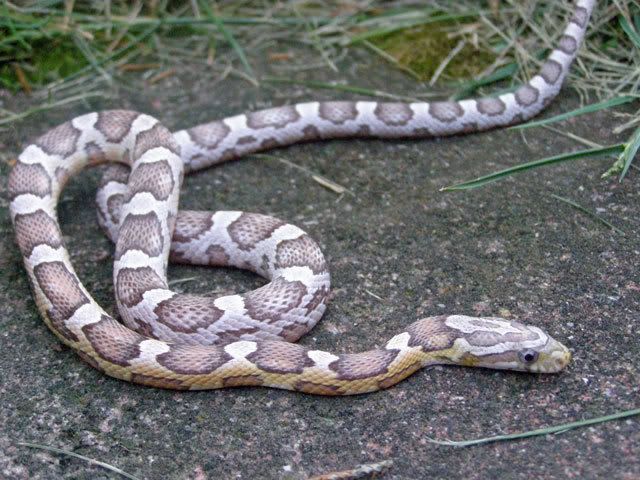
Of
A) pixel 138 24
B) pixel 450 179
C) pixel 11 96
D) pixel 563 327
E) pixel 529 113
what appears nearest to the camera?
pixel 563 327

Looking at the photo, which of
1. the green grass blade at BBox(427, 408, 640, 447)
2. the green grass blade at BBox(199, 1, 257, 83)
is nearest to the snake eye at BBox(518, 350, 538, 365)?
the green grass blade at BBox(427, 408, 640, 447)

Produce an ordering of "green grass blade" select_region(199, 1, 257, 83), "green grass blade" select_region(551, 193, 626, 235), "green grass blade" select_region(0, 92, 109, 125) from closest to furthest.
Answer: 1. "green grass blade" select_region(551, 193, 626, 235)
2. "green grass blade" select_region(0, 92, 109, 125)
3. "green grass blade" select_region(199, 1, 257, 83)

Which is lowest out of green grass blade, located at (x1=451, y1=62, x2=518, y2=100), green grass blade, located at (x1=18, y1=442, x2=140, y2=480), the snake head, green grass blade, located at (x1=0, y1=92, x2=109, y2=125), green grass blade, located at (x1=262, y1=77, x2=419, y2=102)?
green grass blade, located at (x1=18, y1=442, x2=140, y2=480)

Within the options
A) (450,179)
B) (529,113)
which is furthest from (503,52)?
(450,179)

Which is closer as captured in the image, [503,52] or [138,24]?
[503,52]

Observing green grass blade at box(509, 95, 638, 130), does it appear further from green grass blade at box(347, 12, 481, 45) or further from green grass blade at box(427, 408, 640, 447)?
green grass blade at box(427, 408, 640, 447)

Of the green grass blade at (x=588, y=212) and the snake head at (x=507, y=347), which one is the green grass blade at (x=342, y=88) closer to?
the green grass blade at (x=588, y=212)

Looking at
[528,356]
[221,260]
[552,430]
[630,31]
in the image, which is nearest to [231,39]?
[221,260]

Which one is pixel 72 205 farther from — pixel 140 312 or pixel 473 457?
pixel 473 457
